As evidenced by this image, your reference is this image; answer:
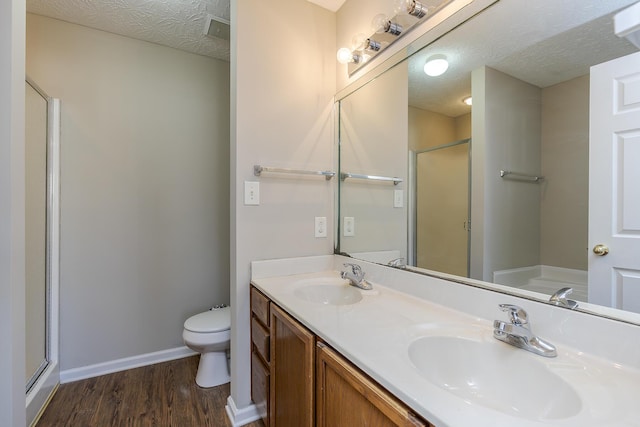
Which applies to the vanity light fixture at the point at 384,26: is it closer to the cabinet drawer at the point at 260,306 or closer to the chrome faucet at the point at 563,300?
the chrome faucet at the point at 563,300

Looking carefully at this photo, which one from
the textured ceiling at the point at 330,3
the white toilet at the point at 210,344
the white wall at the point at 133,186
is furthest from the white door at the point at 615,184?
the white wall at the point at 133,186

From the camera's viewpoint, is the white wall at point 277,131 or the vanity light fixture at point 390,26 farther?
the white wall at point 277,131

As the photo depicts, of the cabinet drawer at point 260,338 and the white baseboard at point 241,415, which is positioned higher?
the cabinet drawer at point 260,338

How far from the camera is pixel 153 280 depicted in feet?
7.14

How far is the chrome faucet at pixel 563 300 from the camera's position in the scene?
766 mm

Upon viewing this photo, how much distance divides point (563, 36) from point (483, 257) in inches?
29.0

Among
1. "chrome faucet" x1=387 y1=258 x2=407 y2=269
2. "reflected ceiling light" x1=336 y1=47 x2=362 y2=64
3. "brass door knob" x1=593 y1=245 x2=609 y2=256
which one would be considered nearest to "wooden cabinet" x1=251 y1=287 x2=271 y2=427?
"chrome faucet" x1=387 y1=258 x2=407 y2=269

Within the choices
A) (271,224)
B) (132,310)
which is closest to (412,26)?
(271,224)

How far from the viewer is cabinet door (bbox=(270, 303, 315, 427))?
0.95m

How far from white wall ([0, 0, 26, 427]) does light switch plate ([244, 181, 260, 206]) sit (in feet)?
2.92

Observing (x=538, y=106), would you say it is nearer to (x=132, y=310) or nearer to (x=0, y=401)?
(x=0, y=401)

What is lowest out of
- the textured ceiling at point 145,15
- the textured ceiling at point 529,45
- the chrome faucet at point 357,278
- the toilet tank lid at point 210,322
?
the toilet tank lid at point 210,322

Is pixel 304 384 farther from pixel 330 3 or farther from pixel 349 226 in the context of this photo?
pixel 330 3

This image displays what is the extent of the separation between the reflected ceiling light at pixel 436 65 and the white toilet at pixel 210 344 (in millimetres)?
1870
